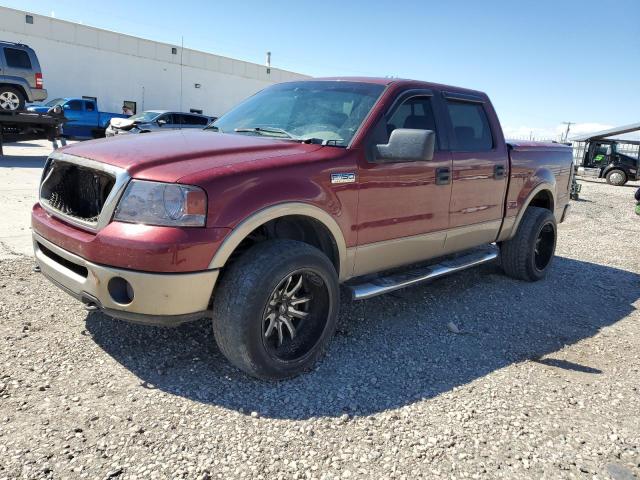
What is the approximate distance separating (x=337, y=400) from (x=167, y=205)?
1.46 m

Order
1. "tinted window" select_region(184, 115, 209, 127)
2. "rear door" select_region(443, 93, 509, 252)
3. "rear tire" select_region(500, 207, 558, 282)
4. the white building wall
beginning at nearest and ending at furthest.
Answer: "rear door" select_region(443, 93, 509, 252) → "rear tire" select_region(500, 207, 558, 282) → "tinted window" select_region(184, 115, 209, 127) → the white building wall

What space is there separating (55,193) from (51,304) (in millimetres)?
1046

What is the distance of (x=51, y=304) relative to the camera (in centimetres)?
394

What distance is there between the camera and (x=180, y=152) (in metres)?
2.98

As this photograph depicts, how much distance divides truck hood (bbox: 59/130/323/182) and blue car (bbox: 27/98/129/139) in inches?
752

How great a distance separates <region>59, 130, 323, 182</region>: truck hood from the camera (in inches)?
108

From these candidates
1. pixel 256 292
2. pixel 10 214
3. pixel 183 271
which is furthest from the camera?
pixel 10 214

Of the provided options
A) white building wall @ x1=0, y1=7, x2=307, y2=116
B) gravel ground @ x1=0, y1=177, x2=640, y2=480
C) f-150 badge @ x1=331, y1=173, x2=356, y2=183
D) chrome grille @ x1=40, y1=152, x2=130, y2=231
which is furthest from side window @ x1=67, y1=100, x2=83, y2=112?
f-150 badge @ x1=331, y1=173, x2=356, y2=183

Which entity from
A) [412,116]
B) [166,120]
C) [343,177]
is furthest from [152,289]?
[166,120]

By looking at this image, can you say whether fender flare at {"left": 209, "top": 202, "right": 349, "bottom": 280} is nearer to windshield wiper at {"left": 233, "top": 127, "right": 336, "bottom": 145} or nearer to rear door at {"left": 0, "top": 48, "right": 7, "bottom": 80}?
windshield wiper at {"left": 233, "top": 127, "right": 336, "bottom": 145}

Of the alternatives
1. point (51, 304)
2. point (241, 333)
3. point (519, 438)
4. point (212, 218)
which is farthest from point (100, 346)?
point (519, 438)

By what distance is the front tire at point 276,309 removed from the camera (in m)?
2.83

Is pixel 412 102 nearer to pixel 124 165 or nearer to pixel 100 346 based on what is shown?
pixel 124 165

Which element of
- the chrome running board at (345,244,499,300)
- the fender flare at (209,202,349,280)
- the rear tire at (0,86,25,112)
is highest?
the rear tire at (0,86,25,112)
